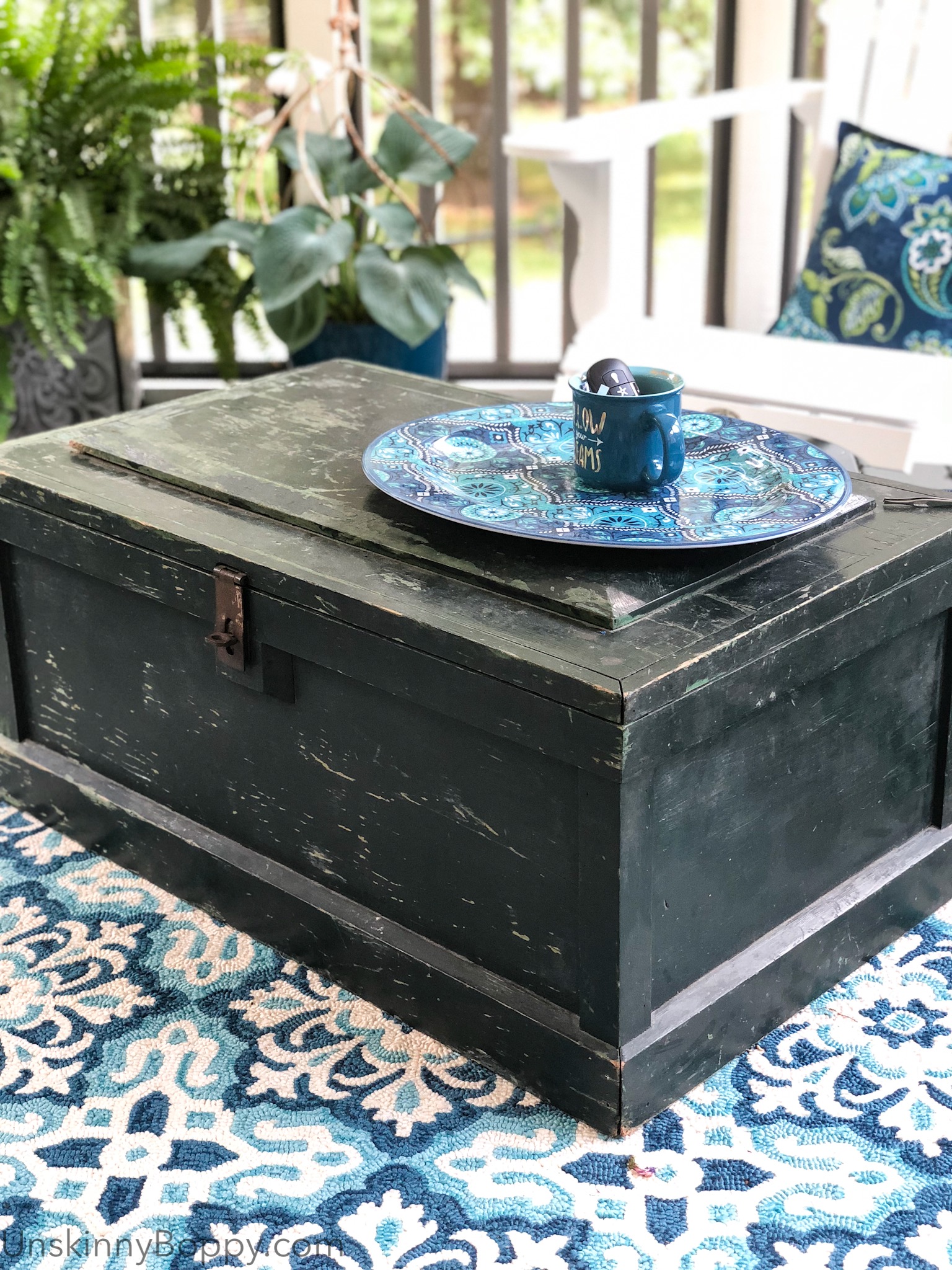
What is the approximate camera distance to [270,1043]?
112 centimetres

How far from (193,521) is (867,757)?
0.60 meters

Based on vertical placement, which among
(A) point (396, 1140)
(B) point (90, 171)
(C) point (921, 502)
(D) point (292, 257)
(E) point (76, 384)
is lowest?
(A) point (396, 1140)

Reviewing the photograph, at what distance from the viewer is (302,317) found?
2.26 m

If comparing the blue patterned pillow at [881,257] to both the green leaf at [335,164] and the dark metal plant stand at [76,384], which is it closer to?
the green leaf at [335,164]

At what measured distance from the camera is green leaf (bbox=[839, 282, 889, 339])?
6.30ft

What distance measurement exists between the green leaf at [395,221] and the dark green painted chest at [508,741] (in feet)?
3.27

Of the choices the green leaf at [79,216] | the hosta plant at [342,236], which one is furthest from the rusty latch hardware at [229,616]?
the green leaf at [79,216]

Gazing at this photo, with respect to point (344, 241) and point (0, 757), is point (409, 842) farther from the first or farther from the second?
point (344, 241)

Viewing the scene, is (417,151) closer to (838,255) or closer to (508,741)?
(838,255)

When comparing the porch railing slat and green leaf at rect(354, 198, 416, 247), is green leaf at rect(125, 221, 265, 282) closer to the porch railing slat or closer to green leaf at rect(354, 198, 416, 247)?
green leaf at rect(354, 198, 416, 247)

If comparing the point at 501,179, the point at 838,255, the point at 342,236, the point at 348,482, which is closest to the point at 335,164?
the point at 342,236

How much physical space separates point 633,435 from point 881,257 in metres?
1.01

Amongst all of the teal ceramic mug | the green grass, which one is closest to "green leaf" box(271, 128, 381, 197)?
the teal ceramic mug

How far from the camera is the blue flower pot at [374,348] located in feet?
7.96
